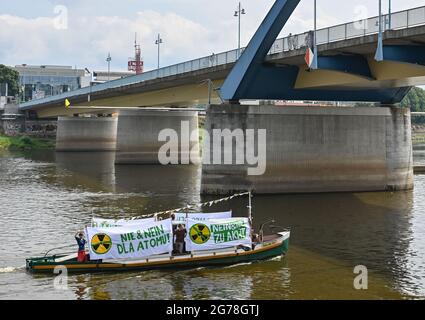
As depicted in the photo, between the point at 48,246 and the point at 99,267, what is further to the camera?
the point at 48,246

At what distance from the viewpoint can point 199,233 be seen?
29.6 meters

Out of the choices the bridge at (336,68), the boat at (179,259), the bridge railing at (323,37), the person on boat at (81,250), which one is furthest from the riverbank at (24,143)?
the person on boat at (81,250)

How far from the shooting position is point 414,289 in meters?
25.2

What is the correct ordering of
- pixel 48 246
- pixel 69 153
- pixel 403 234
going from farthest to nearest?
pixel 69 153 → pixel 403 234 → pixel 48 246

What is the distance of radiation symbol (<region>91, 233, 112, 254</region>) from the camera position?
27859 millimetres

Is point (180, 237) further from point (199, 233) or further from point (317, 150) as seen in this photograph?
point (317, 150)

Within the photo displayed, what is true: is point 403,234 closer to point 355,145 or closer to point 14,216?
point 355,145

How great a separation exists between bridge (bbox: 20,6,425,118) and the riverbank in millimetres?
53529

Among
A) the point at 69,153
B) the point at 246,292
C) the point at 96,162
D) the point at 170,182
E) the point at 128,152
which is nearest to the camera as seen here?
the point at 246,292

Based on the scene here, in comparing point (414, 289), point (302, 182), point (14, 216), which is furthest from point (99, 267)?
point (302, 182)

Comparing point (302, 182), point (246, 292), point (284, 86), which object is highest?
point (284, 86)

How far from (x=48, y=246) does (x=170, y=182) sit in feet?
100

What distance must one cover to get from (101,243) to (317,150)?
27.0 meters

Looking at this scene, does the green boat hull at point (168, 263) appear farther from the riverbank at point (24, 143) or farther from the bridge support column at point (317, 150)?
the riverbank at point (24, 143)
